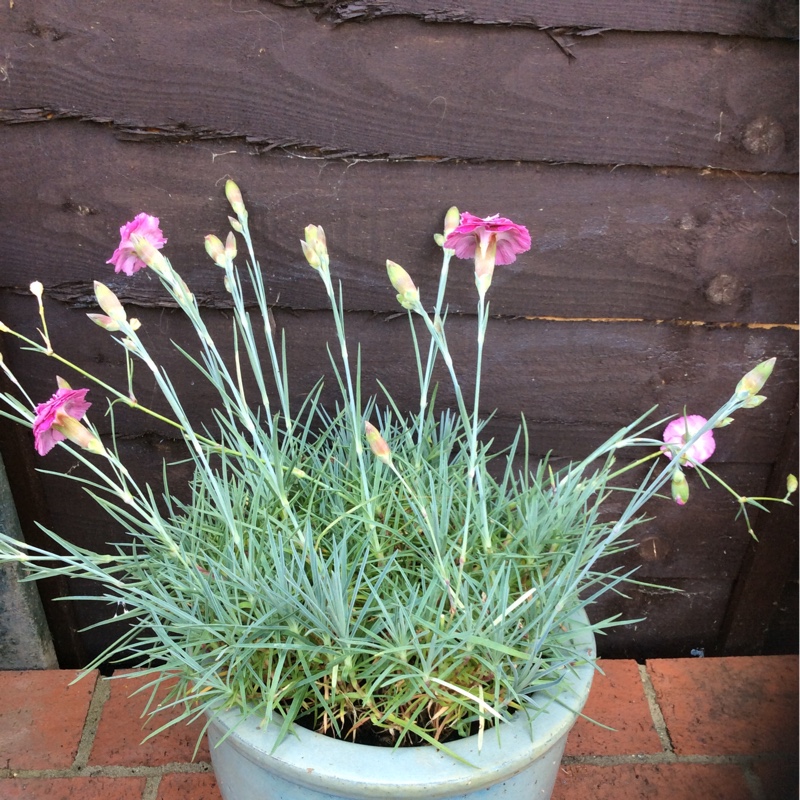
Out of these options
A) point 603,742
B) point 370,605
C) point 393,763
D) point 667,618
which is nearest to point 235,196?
point 370,605

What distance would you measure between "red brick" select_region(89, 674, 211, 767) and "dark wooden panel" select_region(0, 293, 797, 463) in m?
0.40

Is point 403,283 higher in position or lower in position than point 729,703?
higher

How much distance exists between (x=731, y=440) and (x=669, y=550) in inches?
8.5

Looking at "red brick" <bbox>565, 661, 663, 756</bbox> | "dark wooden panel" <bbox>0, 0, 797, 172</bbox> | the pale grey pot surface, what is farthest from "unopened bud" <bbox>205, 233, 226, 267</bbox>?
"red brick" <bbox>565, 661, 663, 756</bbox>

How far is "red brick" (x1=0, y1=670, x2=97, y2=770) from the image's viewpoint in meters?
1.05

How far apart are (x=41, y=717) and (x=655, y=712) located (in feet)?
2.99

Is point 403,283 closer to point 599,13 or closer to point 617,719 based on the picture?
point 599,13

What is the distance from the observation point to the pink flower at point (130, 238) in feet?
2.23

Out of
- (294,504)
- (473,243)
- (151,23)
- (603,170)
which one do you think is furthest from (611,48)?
(294,504)

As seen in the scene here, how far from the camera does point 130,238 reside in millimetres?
664

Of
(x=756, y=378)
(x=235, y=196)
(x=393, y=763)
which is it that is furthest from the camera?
(x=235, y=196)

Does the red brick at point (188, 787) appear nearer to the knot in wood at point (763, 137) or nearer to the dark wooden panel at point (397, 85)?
the dark wooden panel at point (397, 85)

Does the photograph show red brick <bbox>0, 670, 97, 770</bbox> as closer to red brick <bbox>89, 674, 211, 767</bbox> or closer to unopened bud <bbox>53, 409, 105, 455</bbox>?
red brick <bbox>89, 674, 211, 767</bbox>

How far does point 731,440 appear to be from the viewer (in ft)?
3.64
